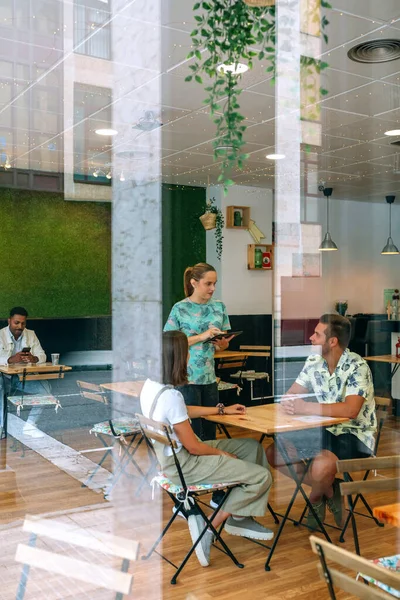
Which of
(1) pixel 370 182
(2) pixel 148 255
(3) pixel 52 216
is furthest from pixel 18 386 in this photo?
(1) pixel 370 182

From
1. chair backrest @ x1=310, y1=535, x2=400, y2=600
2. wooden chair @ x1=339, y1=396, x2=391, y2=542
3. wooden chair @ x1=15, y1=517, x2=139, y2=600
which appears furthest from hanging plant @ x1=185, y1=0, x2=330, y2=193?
chair backrest @ x1=310, y1=535, x2=400, y2=600

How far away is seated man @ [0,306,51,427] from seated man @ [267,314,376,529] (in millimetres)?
1650

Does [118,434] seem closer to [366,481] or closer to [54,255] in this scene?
[54,255]

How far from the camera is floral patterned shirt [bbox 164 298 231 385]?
158 inches

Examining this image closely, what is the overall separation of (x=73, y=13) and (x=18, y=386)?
2.32m

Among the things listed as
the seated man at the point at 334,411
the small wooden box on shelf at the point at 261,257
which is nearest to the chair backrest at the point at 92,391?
the seated man at the point at 334,411

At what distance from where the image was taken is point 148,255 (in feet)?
17.2

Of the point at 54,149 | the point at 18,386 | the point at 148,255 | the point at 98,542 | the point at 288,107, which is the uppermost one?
the point at 288,107

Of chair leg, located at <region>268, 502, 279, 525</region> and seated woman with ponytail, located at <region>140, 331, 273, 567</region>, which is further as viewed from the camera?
chair leg, located at <region>268, 502, 279, 525</region>

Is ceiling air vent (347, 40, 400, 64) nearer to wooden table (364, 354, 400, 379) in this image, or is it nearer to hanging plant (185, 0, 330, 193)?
hanging plant (185, 0, 330, 193)

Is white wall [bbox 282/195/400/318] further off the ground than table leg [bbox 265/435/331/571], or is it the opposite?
white wall [bbox 282/195/400/318]

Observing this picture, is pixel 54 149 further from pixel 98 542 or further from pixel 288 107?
pixel 98 542

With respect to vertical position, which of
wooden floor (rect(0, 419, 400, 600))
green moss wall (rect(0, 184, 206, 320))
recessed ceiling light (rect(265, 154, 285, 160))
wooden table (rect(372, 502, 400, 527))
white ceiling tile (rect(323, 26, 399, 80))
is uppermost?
white ceiling tile (rect(323, 26, 399, 80))

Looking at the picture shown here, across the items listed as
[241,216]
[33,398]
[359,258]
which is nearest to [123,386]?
[33,398]
